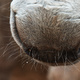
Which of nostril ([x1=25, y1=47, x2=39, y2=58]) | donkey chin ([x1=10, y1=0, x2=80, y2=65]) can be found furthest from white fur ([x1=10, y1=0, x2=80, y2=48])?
nostril ([x1=25, y1=47, x2=39, y2=58])

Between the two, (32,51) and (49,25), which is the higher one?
(49,25)

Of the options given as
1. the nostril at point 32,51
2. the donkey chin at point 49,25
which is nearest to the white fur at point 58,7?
the donkey chin at point 49,25

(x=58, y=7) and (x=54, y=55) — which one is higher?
(x=58, y=7)

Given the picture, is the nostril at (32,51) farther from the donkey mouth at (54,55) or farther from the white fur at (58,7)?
the white fur at (58,7)

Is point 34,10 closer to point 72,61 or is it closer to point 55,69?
point 72,61

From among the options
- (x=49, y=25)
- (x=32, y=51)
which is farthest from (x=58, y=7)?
(x=32, y=51)

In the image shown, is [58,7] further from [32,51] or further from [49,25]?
[32,51]
